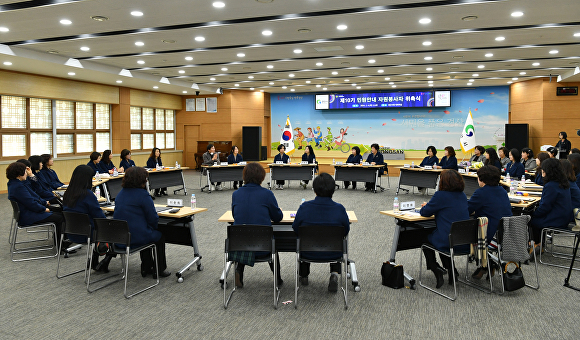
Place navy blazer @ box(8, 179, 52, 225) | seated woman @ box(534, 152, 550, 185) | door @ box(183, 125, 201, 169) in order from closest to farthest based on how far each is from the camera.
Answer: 1. navy blazer @ box(8, 179, 52, 225)
2. seated woman @ box(534, 152, 550, 185)
3. door @ box(183, 125, 201, 169)

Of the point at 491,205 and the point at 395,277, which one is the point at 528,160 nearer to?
the point at 491,205

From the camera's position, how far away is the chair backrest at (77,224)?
14.0 ft

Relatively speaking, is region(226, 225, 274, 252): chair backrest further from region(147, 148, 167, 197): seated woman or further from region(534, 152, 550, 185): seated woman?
region(147, 148, 167, 197): seated woman

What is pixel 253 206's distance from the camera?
3.91 meters

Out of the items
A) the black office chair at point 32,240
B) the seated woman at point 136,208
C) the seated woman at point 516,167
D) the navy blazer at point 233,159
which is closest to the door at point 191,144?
the navy blazer at point 233,159

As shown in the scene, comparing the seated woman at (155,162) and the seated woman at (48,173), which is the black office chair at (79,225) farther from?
Result: the seated woman at (155,162)

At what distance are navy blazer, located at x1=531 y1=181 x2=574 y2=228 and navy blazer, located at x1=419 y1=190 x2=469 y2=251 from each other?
1518 millimetres

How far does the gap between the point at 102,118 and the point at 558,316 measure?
1440cm

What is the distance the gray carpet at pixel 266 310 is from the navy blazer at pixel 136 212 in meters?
0.60

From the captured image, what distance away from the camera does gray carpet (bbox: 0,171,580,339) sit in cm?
329

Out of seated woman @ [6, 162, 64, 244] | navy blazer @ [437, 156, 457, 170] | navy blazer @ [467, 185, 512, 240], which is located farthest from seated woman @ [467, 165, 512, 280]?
navy blazer @ [437, 156, 457, 170]

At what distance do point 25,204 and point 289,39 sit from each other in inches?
218

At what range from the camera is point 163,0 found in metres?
5.74

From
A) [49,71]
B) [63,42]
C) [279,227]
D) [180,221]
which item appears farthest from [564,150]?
[49,71]
